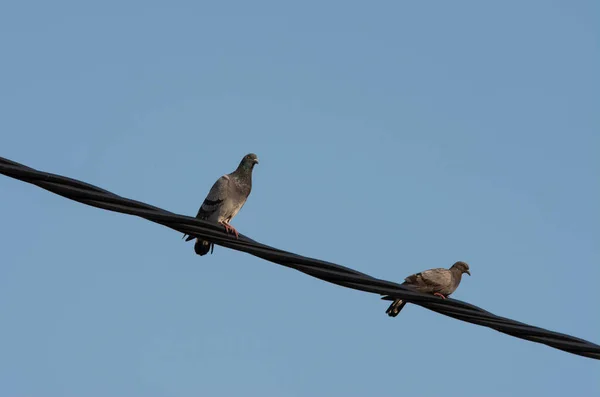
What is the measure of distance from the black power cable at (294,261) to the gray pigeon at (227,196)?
17.1 ft

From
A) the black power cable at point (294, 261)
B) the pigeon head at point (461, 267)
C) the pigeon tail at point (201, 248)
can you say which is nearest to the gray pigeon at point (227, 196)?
the pigeon tail at point (201, 248)

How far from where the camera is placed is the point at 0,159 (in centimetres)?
509

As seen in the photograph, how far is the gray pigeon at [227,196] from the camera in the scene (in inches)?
425

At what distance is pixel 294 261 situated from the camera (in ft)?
18.0

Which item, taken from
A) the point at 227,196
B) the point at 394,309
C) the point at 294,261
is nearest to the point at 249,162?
the point at 227,196

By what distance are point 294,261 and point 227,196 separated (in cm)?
541

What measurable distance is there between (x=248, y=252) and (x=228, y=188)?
5.35 meters

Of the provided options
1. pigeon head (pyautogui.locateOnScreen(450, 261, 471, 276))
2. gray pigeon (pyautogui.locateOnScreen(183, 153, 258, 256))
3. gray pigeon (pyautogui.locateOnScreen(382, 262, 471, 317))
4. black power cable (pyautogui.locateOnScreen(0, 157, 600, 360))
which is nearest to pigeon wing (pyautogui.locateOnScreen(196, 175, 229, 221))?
gray pigeon (pyautogui.locateOnScreen(183, 153, 258, 256))

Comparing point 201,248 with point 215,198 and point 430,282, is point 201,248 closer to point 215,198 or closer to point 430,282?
point 215,198

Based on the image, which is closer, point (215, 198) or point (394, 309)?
point (215, 198)

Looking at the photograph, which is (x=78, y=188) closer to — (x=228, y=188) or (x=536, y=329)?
(x=536, y=329)

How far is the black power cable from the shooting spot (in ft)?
17.0

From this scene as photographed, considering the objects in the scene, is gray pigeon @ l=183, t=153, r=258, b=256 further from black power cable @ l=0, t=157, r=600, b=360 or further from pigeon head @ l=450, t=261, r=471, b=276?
black power cable @ l=0, t=157, r=600, b=360

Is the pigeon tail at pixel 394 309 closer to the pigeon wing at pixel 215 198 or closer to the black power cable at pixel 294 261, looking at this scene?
the pigeon wing at pixel 215 198
